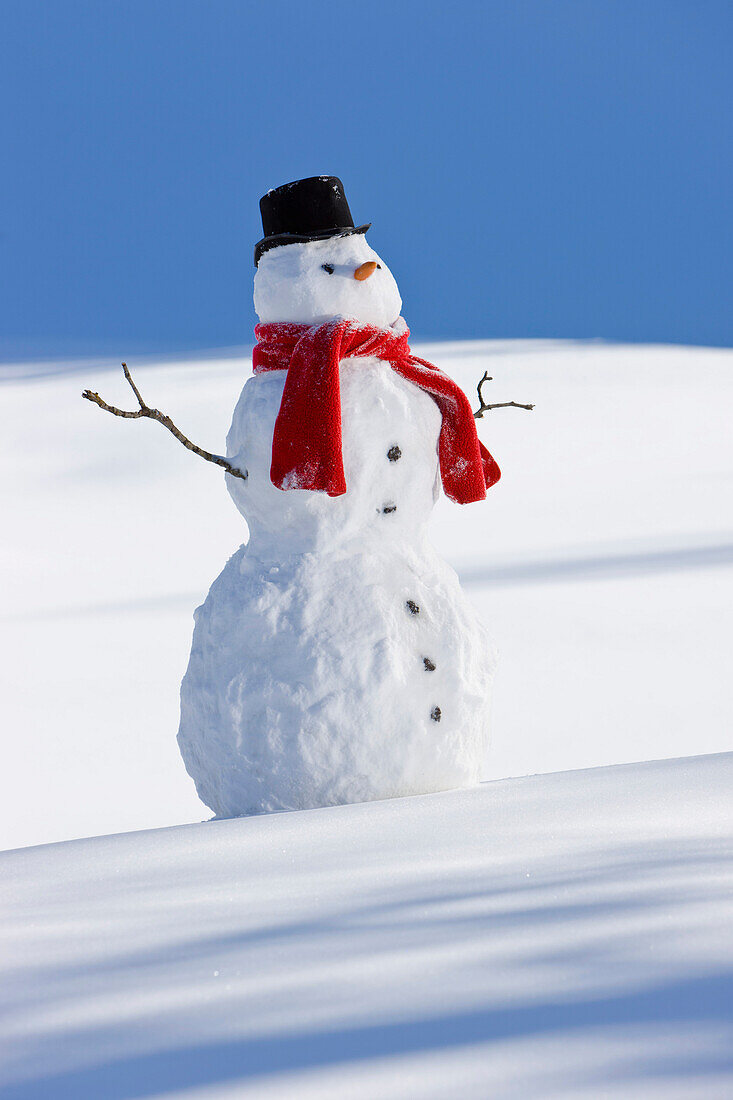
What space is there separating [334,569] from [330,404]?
0.29 meters

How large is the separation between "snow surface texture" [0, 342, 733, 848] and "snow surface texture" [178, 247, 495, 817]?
440 millimetres

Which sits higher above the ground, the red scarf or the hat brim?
the hat brim

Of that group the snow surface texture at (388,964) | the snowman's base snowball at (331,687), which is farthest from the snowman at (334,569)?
the snow surface texture at (388,964)

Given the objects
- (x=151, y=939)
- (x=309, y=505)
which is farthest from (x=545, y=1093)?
(x=309, y=505)

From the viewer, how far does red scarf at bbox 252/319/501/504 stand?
2219 millimetres

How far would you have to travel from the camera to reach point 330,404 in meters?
2.22

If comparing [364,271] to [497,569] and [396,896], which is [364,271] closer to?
[396,896]

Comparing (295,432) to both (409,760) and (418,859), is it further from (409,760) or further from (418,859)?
(418,859)

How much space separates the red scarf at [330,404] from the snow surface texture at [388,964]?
666 mm

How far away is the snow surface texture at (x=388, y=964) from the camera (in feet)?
3.15

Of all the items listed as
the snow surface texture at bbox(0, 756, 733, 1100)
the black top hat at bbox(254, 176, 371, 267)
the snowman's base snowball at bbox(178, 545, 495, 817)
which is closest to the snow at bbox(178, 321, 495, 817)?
the snowman's base snowball at bbox(178, 545, 495, 817)

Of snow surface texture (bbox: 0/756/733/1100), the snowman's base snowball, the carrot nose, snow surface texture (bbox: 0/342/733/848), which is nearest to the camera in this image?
snow surface texture (bbox: 0/756/733/1100)

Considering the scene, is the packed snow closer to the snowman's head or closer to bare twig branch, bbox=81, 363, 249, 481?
bare twig branch, bbox=81, 363, 249, 481

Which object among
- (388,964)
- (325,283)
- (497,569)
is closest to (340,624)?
(325,283)
